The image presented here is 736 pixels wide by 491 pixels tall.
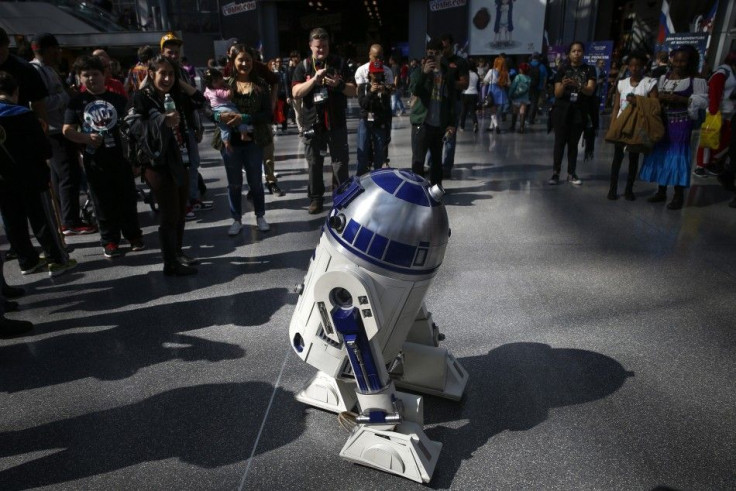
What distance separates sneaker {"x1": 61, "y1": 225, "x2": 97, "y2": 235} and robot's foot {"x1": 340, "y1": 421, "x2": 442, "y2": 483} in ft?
14.7

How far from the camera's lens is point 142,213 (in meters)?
6.10

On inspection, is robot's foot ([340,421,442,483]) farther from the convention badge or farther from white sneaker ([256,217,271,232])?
the convention badge

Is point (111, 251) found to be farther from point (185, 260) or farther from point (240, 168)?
point (240, 168)

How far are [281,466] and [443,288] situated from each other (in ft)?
6.77

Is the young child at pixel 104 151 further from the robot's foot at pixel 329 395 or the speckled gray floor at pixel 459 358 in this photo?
the robot's foot at pixel 329 395

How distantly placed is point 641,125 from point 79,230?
20.4 feet

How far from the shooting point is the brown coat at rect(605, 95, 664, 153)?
5293mm

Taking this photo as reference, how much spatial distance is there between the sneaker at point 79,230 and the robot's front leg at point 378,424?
4.49m

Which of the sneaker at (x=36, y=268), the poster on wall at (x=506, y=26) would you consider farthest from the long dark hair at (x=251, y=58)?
the poster on wall at (x=506, y=26)

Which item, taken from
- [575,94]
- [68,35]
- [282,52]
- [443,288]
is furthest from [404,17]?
[443,288]

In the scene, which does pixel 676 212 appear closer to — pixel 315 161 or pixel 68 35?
pixel 315 161

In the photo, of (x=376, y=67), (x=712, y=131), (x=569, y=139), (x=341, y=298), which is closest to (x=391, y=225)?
(x=341, y=298)

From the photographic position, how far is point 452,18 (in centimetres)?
2141

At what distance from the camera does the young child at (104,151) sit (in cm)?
422
